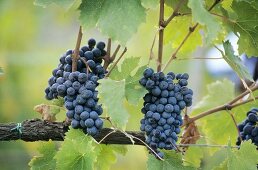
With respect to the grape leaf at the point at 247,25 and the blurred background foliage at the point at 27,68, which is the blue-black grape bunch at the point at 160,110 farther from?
the blurred background foliage at the point at 27,68

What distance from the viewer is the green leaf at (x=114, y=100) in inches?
56.7

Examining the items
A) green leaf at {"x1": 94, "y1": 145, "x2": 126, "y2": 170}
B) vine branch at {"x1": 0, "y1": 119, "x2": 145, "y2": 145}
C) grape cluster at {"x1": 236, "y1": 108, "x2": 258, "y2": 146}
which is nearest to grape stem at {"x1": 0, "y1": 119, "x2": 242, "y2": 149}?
vine branch at {"x1": 0, "y1": 119, "x2": 145, "y2": 145}

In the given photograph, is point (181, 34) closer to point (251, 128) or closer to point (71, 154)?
point (251, 128)

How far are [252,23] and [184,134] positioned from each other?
0.46 meters

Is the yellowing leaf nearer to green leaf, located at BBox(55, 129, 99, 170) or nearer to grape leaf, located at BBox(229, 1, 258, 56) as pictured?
green leaf, located at BBox(55, 129, 99, 170)

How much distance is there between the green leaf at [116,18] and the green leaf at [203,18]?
13 centimetres

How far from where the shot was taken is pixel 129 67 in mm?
1658

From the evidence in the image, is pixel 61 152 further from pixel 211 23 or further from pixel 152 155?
pixel 211 23

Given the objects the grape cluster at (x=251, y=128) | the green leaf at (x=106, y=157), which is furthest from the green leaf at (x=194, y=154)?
the green leaf at (x=106, y=157)

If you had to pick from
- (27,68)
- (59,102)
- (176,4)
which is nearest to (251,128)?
(176,4)

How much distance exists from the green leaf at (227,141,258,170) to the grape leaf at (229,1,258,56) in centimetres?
26

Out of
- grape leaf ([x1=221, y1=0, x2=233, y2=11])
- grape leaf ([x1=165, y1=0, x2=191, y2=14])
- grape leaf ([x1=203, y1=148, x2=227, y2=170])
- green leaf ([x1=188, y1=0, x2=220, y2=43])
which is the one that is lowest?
grape leaf ([x1=203, y1=148, x2=227, y2=170])

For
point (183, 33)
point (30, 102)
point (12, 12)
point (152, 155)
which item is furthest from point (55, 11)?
point (152, 155)

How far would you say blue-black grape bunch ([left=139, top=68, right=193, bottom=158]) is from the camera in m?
1.58
